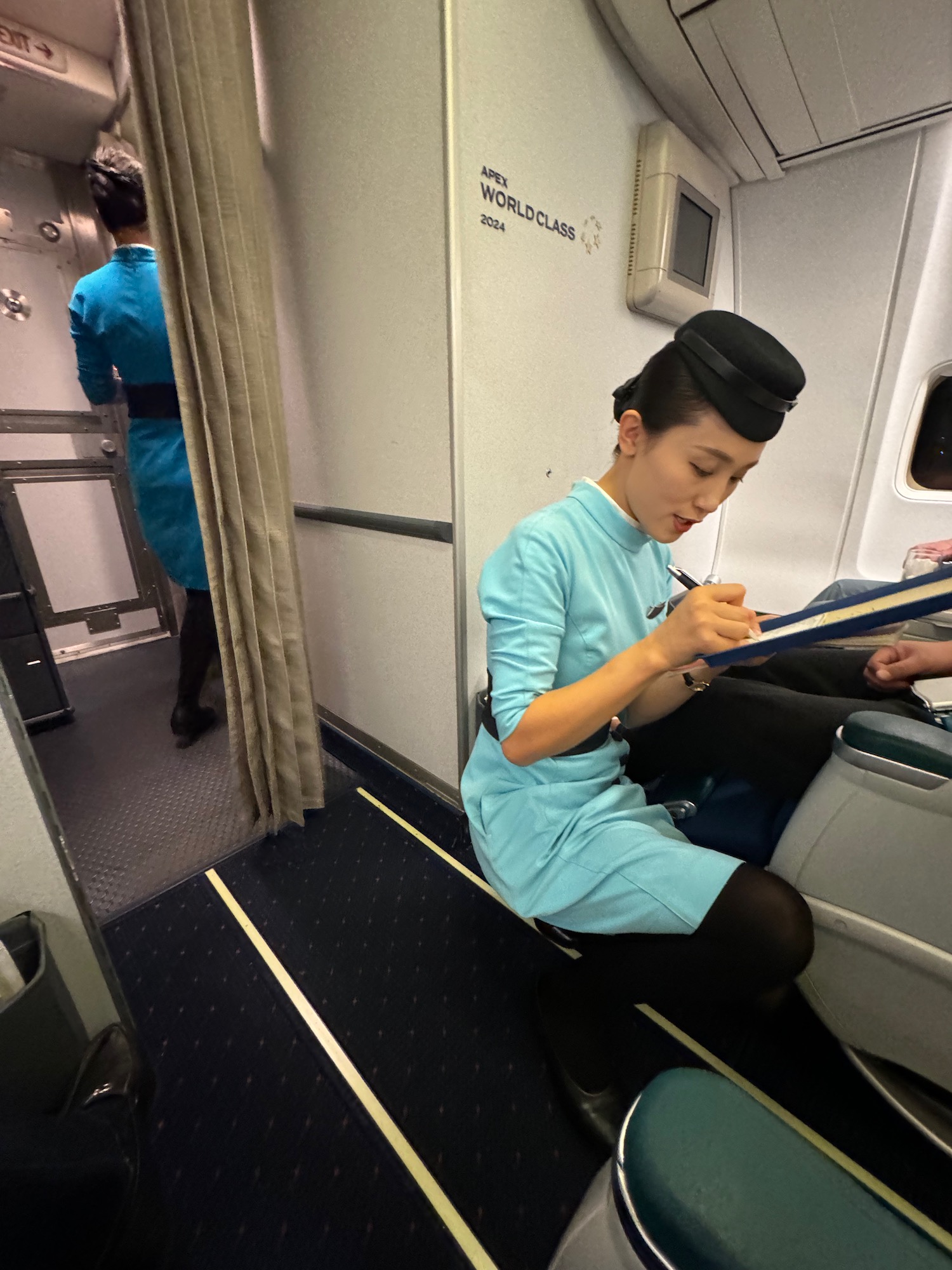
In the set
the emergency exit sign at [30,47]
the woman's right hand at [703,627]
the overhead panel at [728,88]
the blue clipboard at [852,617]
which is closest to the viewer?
the blue clipboard at [852,617]

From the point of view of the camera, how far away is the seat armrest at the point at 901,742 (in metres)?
0.81

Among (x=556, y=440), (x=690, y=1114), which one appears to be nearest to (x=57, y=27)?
(x=556, y=440)

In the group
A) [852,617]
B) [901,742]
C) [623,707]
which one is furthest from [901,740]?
[623,707]

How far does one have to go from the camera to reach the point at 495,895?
166 cm

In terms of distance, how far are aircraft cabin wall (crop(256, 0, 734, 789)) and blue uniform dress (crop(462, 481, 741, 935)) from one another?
62 centimetres

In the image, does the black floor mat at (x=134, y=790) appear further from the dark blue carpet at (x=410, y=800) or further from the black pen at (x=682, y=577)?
the black pen at (x=682, y=577)

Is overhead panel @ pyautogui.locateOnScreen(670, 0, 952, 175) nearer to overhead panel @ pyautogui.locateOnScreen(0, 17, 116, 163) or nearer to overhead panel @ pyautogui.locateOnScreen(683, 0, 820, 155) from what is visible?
overhead panel @ pyautogui.locateOnScreen(683, 0, 820, 155)

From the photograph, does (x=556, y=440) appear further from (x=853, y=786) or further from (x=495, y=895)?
(x=495, y=895)

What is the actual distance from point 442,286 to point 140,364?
4.49ft

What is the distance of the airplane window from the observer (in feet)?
6.93

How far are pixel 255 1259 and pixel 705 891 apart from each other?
1.01 metres

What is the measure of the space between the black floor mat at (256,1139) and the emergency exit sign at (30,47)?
3.55m

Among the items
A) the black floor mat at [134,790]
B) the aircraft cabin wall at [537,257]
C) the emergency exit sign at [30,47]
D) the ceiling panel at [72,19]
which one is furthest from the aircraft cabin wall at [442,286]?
the emergency exit sign at [30,47]

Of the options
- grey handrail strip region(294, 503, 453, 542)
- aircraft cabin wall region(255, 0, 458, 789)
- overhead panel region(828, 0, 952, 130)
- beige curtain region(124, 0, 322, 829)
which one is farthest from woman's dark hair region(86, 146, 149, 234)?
overhead panel region(828, 0, 952, 130)
